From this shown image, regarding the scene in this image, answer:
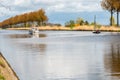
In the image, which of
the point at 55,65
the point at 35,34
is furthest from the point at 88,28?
the point at 55,65

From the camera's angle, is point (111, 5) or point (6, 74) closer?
point (6, 74)

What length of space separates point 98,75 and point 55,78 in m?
3.05

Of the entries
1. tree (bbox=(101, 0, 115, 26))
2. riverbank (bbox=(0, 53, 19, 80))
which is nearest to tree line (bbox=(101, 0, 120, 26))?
tree (bbox=(101, 0, 115, 26))

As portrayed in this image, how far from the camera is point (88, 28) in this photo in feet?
616

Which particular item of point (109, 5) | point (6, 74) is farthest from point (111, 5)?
point (6, 74)

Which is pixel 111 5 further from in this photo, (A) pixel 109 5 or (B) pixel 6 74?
(B) pixel 6 74

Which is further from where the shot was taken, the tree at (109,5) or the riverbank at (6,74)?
the tree at (109,5)

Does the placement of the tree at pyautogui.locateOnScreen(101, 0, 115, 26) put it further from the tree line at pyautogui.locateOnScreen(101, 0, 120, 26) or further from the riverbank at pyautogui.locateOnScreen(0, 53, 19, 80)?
the riverbank at pyautogui.locateOnScreen(0, 53, 19, 80)

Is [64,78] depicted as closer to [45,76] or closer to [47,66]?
[45,76]

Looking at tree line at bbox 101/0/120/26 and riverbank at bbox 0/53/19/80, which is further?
tree line at bbox 101/0/120/26

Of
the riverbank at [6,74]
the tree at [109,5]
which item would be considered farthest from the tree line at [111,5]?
the riverbank at [6,74]

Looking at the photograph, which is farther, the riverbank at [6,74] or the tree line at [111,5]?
the tree line at [111,5]

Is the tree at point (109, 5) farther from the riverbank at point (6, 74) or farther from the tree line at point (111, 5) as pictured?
the riverbank at point (6, 74)

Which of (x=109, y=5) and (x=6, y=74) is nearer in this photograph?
(x=6, y=74)
